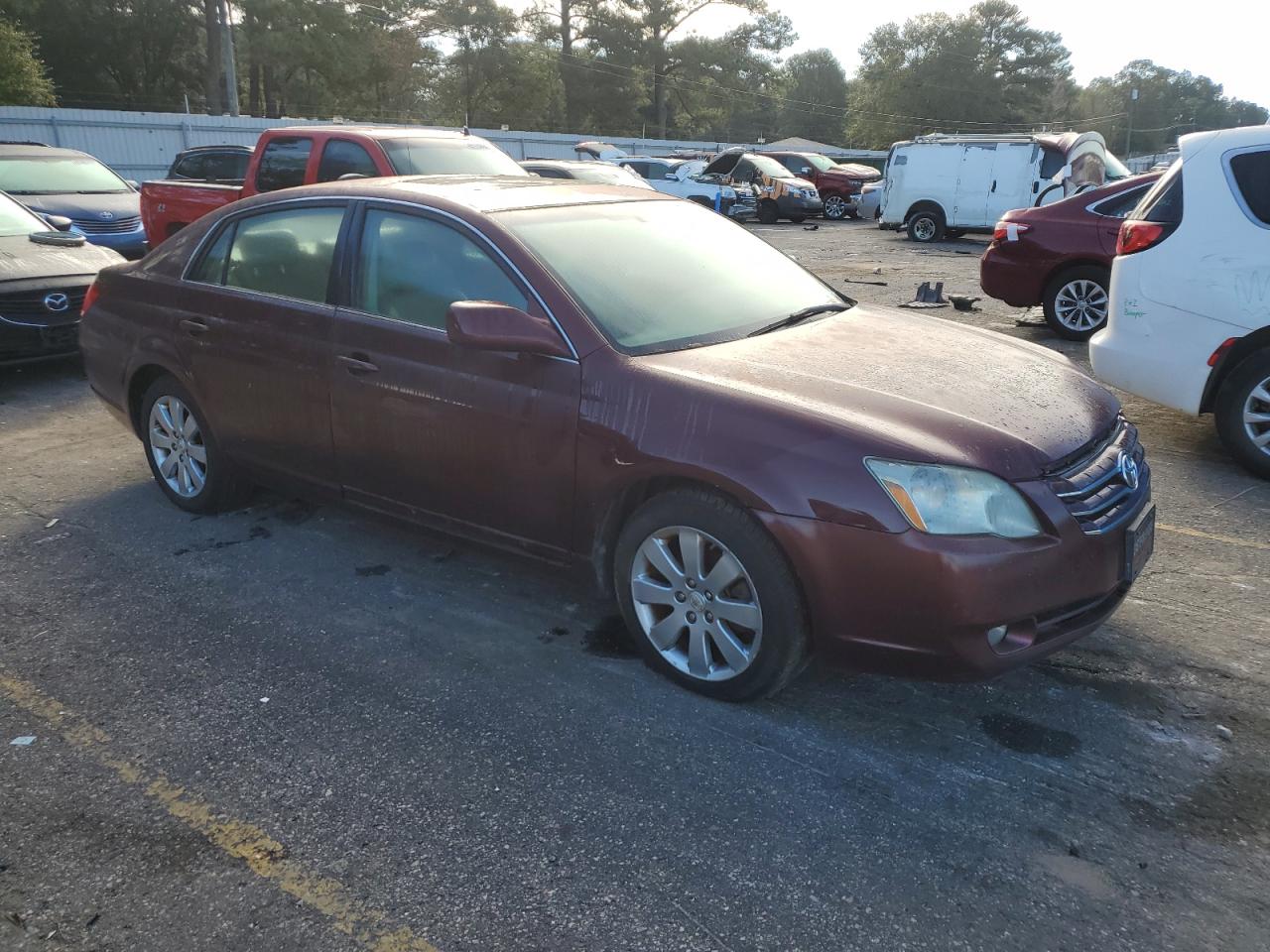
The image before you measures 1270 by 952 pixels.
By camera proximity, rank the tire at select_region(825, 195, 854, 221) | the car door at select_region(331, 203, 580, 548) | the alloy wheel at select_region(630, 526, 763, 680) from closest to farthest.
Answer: the alloy wheel at select_region(630, 526, 763, 680)
the car door at select_region(331, 203, 580, 548)
the tire at select_region(825, 195, 854, 221)

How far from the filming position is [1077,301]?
9.23 m

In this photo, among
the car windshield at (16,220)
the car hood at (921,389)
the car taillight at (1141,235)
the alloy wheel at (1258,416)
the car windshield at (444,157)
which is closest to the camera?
the car hood at (921,389)

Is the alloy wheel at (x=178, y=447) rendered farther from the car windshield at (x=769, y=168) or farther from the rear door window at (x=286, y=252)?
the car windshield at (x=769, y=168)

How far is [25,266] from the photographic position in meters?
7.67

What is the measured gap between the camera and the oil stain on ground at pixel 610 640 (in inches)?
144

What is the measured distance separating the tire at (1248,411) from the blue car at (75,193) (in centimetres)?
1076

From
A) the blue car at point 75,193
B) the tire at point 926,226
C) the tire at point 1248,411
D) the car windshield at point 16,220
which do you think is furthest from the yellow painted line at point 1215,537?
the tire at point 926,226

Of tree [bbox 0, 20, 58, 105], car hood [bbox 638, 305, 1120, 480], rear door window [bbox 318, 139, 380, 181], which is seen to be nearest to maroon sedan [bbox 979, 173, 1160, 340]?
car hood [bbox 638, 305, 1120, 480]

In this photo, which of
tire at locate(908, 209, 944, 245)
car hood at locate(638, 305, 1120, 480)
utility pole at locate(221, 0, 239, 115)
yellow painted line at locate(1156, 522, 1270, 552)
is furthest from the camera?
utility pole at locate(221, 0, 239, 115)

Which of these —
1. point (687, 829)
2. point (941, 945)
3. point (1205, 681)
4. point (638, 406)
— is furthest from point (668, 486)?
point (1205, 681)

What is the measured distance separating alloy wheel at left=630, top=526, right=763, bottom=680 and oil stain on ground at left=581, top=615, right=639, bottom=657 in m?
0.28

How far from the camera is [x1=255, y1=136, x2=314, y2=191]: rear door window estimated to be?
9.15 meters

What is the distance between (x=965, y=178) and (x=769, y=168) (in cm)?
620

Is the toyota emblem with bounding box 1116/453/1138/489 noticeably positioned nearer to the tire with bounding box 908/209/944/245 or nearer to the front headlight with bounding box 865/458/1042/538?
the front headlight with bounding box 865/458/1042/538
